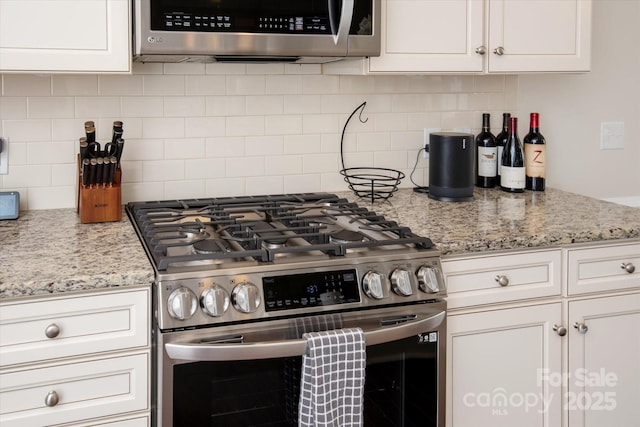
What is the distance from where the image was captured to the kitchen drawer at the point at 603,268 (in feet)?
7.13

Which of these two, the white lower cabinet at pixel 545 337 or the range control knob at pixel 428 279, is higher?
the range control knob at pixel 428 279

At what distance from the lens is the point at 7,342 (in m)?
1.61

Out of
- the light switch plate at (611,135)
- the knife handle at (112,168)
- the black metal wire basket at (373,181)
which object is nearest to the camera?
the knife handle at (112,168)

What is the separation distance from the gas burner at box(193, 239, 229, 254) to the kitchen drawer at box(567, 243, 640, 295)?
1.03 metres

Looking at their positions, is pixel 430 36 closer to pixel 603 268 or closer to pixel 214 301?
pixel 603 268

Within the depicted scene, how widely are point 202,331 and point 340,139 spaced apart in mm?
1185

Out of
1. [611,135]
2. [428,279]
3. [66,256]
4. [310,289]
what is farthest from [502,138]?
[66,256]

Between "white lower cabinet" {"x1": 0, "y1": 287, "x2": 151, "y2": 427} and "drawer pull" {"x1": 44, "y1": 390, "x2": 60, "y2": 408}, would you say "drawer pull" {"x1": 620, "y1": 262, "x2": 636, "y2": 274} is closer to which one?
"white lower cabinet" {"x1": 0, "y1": 287, "x2": 151, "y2": 427}

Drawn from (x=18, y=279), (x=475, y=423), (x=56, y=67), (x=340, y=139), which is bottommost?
(x=475, y=423)

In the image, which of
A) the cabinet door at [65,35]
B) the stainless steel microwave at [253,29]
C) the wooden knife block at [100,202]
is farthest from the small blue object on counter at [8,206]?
the stainless steel microwave at [253,29]

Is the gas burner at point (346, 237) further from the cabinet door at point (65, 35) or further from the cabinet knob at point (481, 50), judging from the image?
the cabinet knob at point (481, 50)

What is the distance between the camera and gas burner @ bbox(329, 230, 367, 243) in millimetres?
1926

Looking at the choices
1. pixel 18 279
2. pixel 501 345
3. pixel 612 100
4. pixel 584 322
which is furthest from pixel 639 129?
→ pixel 18 279

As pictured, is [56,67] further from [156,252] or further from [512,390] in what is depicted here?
[512,390]
